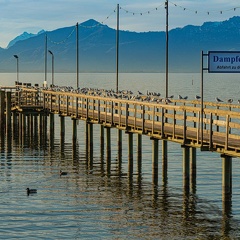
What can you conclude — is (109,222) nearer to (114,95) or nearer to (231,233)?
(231,233)

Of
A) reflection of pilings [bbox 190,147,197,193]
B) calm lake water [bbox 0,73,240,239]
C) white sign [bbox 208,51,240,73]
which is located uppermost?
white sign [bbox 208,51,240,73]

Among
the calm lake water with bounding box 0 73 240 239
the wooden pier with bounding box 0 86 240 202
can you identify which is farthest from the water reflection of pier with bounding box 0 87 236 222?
the calm lake water with bounding box 0 73 240 239

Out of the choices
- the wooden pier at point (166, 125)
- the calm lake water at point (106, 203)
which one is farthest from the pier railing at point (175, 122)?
the calm lake water at point (106, 203)

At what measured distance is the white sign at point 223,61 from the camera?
33.8 m

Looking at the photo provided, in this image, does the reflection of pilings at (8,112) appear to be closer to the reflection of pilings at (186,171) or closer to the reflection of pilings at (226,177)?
the reflection of pilings at (186,171)

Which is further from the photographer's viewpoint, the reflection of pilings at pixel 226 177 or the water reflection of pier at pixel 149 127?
the water reflection of pier at pixel 149 127

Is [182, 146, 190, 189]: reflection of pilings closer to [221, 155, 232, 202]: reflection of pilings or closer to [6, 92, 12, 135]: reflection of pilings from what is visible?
[221, 155, 232, 202]: reflection of pilings

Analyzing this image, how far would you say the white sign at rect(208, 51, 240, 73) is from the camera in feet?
111

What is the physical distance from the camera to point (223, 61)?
33969 millimetres

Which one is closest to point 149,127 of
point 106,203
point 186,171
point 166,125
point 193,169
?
point 166,125

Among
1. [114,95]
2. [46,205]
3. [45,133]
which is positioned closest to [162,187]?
[46,205]

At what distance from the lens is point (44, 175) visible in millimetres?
42312

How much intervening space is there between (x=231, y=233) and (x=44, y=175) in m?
14.4

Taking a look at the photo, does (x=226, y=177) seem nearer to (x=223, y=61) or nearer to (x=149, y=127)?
(x=223, y=61)
